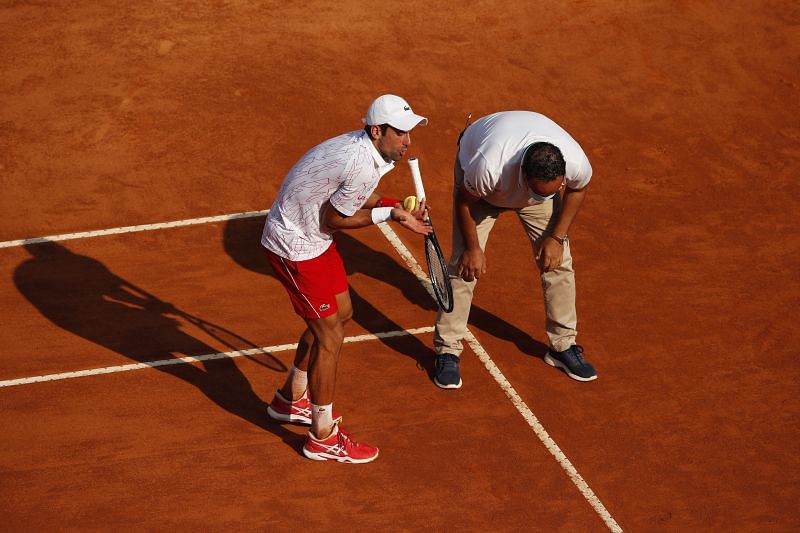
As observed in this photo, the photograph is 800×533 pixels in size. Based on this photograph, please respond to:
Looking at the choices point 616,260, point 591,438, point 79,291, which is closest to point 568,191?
point 591,438

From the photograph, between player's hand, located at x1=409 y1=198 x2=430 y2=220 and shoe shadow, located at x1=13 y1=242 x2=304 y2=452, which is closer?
player's hand, located at x1=409 y1=198 x2=430 y2=220

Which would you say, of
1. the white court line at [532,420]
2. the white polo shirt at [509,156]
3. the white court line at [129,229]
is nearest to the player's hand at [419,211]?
the white polo shirt at [509,156]

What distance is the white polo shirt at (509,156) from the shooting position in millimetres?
7785

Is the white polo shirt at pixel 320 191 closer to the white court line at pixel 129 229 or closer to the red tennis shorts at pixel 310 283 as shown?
the red tennis shorts at pixel 310 283

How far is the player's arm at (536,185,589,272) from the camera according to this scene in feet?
26.5

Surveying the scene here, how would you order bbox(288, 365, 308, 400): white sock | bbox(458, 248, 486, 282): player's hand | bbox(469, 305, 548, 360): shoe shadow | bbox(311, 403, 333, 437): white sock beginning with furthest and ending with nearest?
bbox(469, 305, 548, 360): shoe shadow, bbox(458, 248, 486, 282): player's hand, bbox(288, 365, 308, 400): white sock, bbox(311, 403, 333, 437): white sock

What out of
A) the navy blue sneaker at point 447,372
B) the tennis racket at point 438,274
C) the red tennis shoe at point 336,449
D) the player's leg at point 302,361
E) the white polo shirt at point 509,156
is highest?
the white polo shirt at point 509,156

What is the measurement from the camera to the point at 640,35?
14.6 metres

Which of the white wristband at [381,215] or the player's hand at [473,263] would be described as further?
the player's hand at [473,263]

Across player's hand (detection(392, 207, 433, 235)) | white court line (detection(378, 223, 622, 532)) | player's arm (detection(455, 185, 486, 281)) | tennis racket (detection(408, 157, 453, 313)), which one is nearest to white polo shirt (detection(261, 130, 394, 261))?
player's hand (detection(392, 207, 433, 235))

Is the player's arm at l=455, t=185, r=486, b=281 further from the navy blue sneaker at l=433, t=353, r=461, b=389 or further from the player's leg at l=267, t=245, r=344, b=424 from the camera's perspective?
the player's leg at l=267, t=245, r=344, b=424

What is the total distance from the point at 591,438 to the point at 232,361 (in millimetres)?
3013

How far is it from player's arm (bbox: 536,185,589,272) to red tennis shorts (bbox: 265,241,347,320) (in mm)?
1790

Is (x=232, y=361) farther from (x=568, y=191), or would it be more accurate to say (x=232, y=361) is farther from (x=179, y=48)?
(x=179, y=48)
